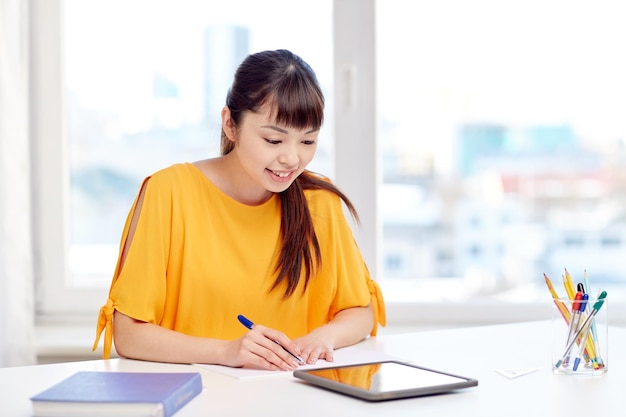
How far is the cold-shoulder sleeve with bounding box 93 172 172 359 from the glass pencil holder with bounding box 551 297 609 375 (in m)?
0.75

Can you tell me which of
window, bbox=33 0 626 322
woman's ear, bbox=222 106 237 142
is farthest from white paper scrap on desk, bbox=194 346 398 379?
window, bbox=33 0 626 322

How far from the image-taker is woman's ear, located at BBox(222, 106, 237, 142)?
180cm

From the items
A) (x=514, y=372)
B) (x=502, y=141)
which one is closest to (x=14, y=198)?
(x=502, y=141)

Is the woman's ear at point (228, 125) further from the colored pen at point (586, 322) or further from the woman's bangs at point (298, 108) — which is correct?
the colored pen at point (586, 322)

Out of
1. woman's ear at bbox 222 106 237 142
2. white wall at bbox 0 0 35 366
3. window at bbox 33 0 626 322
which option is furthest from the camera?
window at bbox 33 0 626 322

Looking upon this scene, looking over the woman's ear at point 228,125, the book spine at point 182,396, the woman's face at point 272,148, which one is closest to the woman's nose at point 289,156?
the woman's face at point 272,148

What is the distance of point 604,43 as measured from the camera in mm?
2852

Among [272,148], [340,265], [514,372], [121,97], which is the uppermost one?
[121,97]

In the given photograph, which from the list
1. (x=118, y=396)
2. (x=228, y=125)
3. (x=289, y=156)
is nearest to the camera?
(x=118, y=396)

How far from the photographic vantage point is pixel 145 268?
1.70 meters

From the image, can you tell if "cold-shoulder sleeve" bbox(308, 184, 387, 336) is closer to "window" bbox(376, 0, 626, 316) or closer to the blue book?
the blue book

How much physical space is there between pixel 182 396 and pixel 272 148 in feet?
2.05

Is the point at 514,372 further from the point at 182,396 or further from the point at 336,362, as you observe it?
the point at 182,396

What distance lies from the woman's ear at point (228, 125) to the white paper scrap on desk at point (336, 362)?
497 mm
